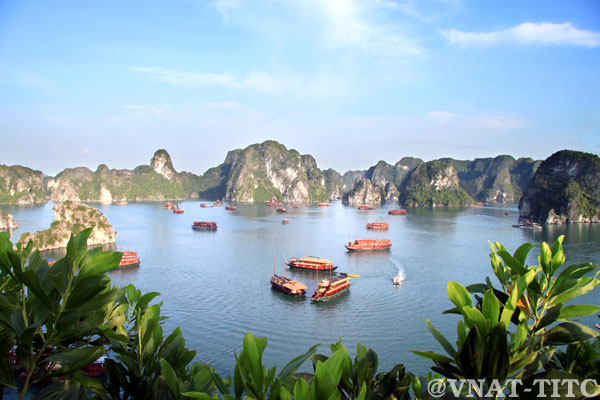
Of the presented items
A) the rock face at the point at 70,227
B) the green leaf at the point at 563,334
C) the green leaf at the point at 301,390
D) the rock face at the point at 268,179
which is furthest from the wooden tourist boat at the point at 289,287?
the rock face at the point at 268,179

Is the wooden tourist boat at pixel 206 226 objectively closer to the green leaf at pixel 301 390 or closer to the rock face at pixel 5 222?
the rock face at pixel 5 222

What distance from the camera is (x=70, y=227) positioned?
46844mm

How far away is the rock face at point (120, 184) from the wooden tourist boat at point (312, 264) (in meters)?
134

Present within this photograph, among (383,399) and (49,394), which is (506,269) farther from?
(49,394)

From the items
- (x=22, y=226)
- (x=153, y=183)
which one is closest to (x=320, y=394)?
(x=22, y=226)

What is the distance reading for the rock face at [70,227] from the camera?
45281 millimetres

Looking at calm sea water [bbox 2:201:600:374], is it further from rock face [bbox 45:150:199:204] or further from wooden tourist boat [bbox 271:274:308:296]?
rock face [bbox 45:150:199:204]

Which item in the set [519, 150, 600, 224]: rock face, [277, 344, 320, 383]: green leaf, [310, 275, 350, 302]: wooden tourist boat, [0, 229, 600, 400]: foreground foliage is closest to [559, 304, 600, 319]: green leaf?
[0, 229, 600, 400]: foreground foliage

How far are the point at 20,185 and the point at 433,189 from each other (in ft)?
502

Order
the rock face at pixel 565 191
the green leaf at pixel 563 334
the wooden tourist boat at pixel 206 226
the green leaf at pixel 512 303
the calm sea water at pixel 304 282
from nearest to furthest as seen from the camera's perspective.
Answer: the green leaf at pixel 512 303 → the green leaf at pixel 563 334 → the calm sea water at pixel 304 282 → the wooden tourist boat at pixel 206 226 → the rock face at pixel 565 191

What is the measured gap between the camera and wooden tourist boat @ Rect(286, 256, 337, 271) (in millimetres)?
36531

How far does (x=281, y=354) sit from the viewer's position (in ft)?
60.5

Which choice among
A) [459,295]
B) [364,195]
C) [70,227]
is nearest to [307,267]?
[70,227]

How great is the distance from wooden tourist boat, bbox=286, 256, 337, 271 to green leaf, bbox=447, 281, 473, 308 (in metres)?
34.5
